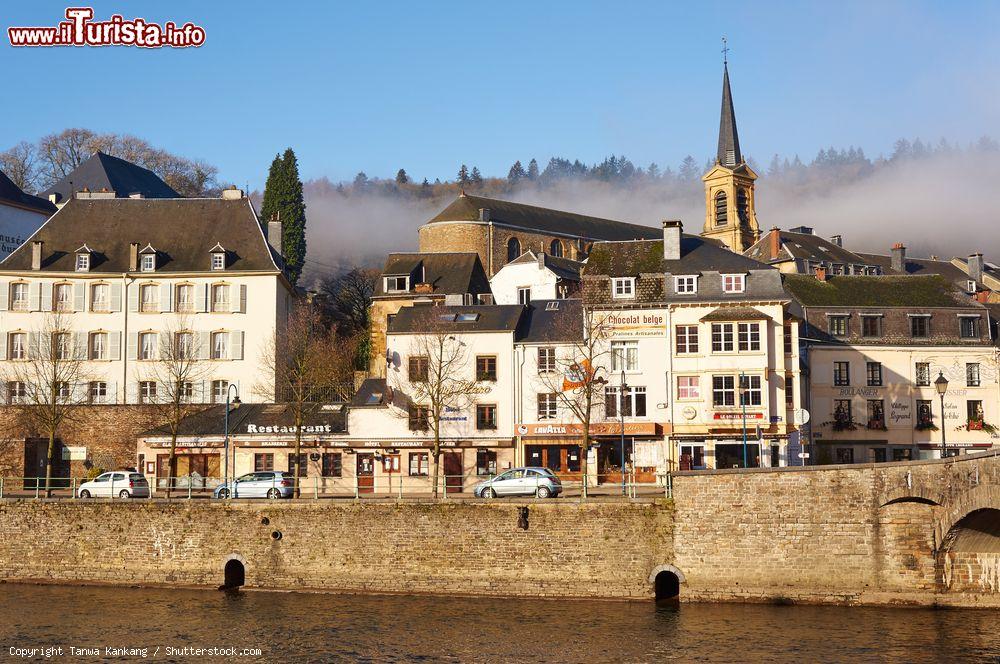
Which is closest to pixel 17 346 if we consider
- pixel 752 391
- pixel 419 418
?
pixel 419 418

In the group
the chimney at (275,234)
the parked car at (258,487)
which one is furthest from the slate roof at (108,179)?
the parked car at (258,487)

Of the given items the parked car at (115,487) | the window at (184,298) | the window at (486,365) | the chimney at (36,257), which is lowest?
the parked car at (115,487)

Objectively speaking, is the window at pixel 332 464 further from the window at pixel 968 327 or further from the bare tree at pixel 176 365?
the window at pixel 968 327

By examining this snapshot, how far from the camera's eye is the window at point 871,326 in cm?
5597

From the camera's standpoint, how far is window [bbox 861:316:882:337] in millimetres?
55969

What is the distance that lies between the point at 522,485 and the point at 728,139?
84891 mm

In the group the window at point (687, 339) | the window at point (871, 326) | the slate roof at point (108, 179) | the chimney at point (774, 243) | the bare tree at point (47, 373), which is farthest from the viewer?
the chimney at point (774, 243)

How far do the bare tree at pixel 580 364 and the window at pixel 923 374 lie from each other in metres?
17.3

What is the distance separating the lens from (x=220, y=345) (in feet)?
193

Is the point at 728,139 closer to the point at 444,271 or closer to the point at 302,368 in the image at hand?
the point at 444,271

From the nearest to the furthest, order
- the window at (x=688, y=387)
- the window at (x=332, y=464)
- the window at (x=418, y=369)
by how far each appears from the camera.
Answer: the window at (x=688, y=387), the window at (x=332, y=464), the window at (x=418, y=369)

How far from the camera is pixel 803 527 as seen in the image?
3341 centimetres

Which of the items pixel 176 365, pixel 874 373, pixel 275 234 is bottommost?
pixel 874 373

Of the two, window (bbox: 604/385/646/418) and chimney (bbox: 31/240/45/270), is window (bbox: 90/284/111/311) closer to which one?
chimney (bbox: 31/240/45/270)
